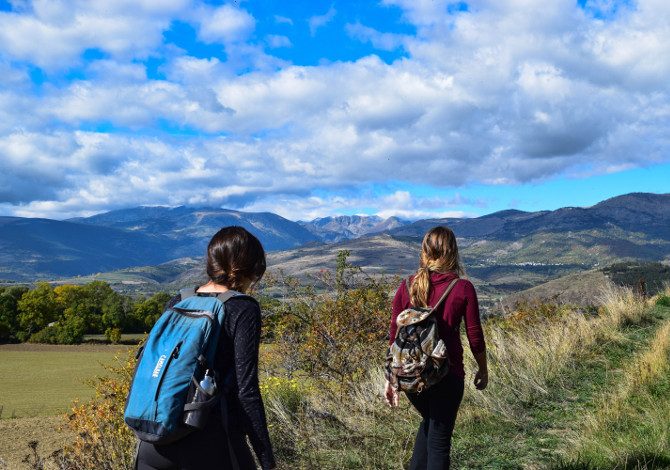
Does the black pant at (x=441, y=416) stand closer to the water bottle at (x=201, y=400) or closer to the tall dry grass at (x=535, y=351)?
the water bottle at (x=201, y=400)

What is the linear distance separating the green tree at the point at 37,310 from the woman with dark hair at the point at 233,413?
59.2 meters

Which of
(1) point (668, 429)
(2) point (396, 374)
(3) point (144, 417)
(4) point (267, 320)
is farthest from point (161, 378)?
(4) point (267, 320)

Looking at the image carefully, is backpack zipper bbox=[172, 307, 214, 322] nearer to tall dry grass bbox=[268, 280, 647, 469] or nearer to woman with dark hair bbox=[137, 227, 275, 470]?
woman with dark hair bbox=[137, 227, 275, 470]

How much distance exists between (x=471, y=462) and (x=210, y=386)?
110 inches

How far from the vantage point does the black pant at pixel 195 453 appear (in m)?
2.32

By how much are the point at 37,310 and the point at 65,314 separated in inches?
102

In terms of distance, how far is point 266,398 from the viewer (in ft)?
20.0

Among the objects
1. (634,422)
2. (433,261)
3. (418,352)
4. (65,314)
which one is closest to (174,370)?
(418,352)

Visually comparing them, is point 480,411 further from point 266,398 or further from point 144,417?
point 144,417

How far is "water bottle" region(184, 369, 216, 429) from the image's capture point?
2262mm

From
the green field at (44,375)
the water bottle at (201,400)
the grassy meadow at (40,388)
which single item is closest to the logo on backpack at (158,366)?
the water bottle at (201,400)

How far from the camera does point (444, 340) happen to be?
3.30 m

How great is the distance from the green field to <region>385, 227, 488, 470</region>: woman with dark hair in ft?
92.2

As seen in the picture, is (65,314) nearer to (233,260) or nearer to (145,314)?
(145,314)
